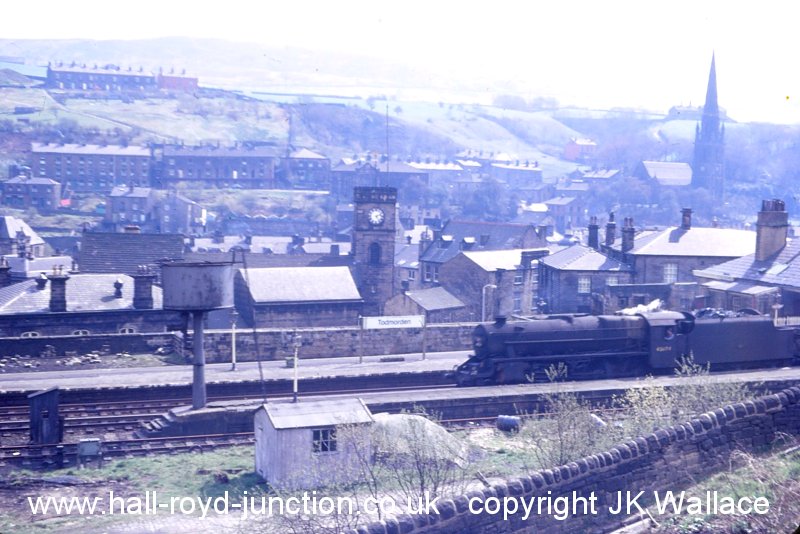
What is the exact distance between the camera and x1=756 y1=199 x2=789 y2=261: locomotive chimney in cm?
3388

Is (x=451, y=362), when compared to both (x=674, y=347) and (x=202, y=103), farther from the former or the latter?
(x=202, y=103)

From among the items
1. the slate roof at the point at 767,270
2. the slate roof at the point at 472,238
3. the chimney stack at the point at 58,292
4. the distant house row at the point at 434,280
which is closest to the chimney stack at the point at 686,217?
the distant house row at the point at 434,280

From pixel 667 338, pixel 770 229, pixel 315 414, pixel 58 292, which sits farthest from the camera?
pixel 58 292

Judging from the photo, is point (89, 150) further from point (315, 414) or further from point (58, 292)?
point (315, 414)

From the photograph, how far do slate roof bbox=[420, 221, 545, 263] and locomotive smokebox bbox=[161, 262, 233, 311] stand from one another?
32528mm

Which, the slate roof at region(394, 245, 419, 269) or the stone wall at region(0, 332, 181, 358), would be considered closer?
the stone wall at region(0, 332, 181, 358)

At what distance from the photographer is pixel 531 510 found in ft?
38.0

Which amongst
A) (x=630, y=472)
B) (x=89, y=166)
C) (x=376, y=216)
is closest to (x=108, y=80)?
(x=89, y=166)

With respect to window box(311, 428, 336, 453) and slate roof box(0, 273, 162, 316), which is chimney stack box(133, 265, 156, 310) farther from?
window box(311, 428, 336, 453)

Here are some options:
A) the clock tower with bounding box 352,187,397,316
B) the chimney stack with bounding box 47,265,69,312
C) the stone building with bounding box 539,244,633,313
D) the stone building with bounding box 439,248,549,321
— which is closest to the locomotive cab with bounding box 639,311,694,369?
the stone building with bounding box 539,244,633,313

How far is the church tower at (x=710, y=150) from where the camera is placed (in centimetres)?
12206

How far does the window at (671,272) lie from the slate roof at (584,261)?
1680mm

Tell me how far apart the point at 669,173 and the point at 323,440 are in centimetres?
11885

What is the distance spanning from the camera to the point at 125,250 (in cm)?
4666
